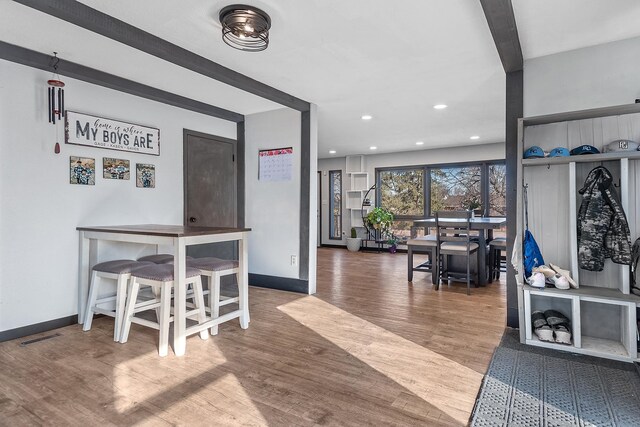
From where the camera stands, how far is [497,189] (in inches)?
278

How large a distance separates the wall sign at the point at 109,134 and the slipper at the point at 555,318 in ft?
13.0

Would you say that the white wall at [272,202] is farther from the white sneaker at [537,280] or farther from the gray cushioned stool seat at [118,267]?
the white sneaker at [537,280]

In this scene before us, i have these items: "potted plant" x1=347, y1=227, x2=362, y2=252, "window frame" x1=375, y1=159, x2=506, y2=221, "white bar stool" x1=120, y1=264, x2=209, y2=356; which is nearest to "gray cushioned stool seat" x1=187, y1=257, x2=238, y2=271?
"white bar stool" x1=120, y1=264, x2=209, y2=356

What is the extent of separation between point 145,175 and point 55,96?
1.03 m

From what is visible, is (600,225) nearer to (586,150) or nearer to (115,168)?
(586,150)

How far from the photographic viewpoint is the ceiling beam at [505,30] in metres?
2.03

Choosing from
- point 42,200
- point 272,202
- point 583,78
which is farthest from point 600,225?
point 42,200

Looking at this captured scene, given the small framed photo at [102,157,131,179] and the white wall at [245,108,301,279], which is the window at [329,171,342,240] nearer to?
the white wall at [245,108,301,279]

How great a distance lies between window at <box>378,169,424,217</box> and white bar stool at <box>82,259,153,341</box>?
624 centimetres

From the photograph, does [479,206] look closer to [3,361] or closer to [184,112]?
[184,112]

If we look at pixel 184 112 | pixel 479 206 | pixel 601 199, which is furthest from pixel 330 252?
pixel 601 199

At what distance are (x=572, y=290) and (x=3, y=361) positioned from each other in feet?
12.8

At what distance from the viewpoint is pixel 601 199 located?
254cm

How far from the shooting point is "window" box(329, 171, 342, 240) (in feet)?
29.6
